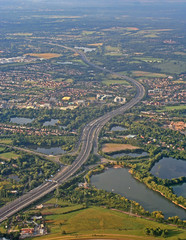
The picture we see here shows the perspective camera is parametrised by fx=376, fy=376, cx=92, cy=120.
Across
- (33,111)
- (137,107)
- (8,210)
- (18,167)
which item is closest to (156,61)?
(137,107)

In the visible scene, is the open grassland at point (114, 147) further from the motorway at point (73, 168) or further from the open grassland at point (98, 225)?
the open grassland at point (98, 225)

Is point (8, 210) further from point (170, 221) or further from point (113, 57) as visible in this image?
point (113, 57)

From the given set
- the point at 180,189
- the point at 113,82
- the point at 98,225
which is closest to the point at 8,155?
the point at 98,225

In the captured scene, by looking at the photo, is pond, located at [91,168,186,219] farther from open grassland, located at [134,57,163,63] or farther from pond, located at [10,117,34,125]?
open grassland, located at [134,57,163,63]

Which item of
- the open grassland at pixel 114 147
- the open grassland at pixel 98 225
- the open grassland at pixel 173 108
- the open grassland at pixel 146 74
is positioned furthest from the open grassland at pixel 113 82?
the open grassland at pixel 98 225

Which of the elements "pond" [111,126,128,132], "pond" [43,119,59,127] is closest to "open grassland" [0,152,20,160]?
"pond" [43,119,59,127]

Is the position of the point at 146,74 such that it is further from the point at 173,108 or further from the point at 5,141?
the point at 5,141

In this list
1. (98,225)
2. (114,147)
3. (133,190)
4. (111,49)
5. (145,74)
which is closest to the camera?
(98,225)
